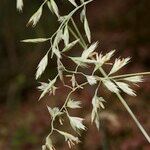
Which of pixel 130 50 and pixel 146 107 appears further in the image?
pixel 130 50

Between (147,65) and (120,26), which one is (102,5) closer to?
(120,26)

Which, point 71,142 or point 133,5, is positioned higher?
point 71,142

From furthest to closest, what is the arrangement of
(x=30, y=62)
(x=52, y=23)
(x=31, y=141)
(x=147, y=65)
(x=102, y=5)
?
(x=102, y=5) → (x=52, y=23) → (x=30, y=62) → (x=147, y=65) → (x=31, y=141)

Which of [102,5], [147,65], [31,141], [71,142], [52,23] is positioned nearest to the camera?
[71,142]

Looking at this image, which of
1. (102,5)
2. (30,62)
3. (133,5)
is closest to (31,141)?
(30,62)

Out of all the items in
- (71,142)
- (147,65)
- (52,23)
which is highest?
(71,142)

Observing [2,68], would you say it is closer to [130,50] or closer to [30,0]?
[30,0]
